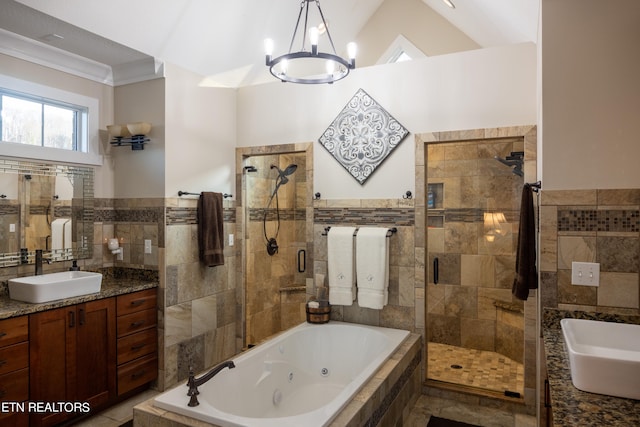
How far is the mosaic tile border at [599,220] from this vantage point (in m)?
2.16

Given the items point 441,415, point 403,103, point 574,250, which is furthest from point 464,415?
point 403,103

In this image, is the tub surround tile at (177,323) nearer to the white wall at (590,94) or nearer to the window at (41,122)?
the window at (41,122)

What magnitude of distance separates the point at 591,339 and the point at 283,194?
11.8ft

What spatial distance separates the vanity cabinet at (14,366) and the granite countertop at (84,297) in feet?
0.17

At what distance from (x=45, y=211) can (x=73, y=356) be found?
118cm

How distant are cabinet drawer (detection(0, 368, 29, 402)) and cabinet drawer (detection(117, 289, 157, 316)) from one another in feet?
2.38

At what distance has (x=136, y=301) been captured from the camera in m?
3.34

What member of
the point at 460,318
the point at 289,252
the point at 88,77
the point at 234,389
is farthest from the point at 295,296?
the point at 88,77

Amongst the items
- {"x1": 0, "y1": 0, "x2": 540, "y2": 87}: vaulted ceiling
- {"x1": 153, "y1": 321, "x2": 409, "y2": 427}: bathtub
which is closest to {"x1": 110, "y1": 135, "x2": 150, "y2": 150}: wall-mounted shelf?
{"x1": 0, "y1": 0, "x2": 540, "y2": 87}: vaulted ceiling

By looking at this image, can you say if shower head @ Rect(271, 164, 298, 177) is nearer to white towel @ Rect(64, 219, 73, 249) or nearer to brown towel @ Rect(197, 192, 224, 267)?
brown towel @ Rect(197, 192, 224, 267)

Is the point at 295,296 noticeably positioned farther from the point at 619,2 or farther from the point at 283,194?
the point at 619,2

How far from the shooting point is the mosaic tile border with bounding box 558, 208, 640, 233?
7.10ft

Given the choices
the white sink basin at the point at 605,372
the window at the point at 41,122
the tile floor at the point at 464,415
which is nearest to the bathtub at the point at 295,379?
the tile floor at the point at 464,415

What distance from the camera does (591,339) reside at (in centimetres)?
201
